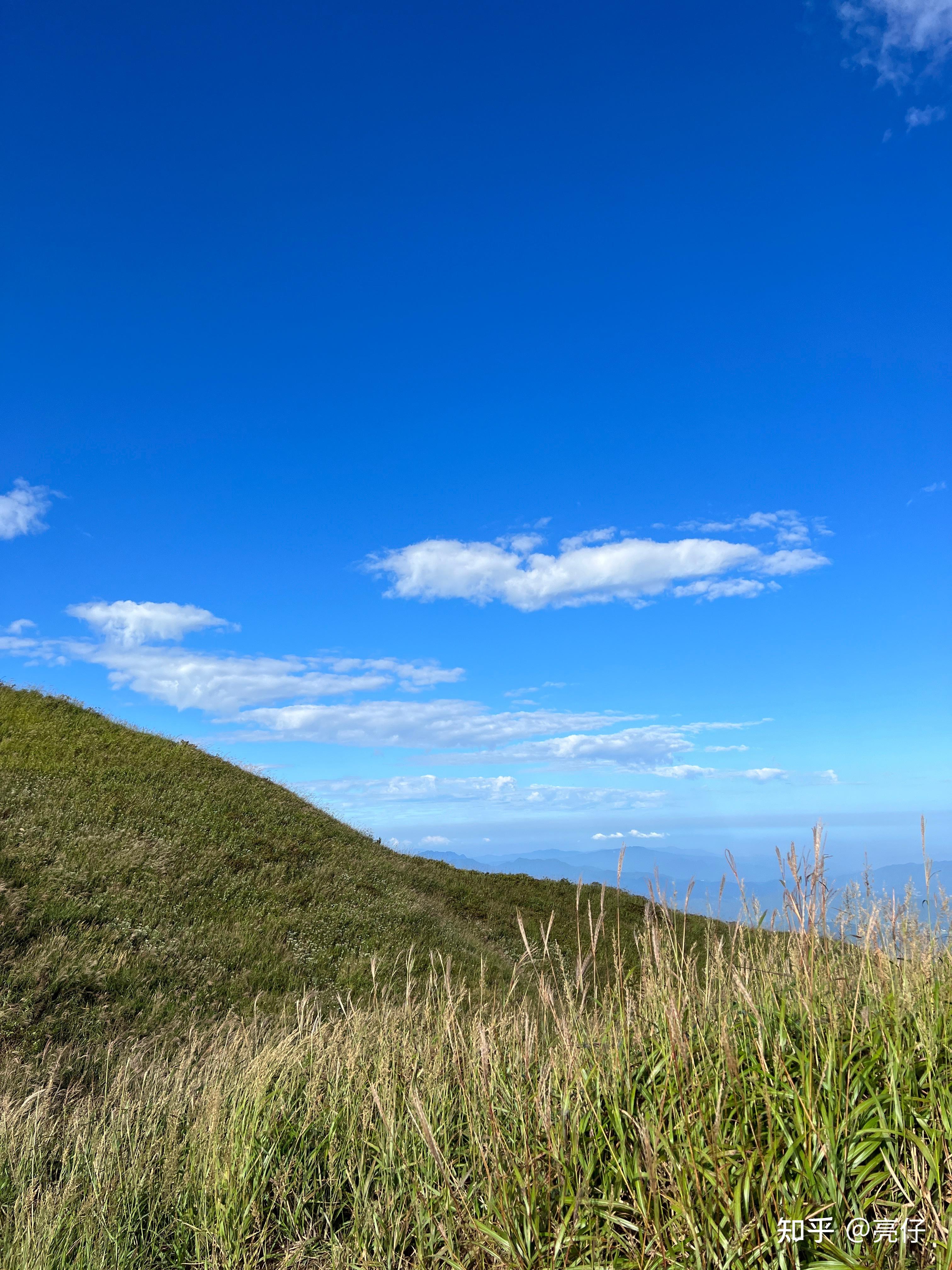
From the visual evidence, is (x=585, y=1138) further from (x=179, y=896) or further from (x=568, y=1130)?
(x=179, y=896)

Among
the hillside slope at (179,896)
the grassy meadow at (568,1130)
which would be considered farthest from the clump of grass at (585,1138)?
the hillside slope at (179,896)

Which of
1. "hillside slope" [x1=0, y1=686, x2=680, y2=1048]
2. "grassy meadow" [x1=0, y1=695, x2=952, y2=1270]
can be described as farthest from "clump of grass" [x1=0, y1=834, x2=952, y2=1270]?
"hillside slope" [x1=0, y1=686, x2=680, y2=1048]

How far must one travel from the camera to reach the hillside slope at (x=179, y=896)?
11375mm

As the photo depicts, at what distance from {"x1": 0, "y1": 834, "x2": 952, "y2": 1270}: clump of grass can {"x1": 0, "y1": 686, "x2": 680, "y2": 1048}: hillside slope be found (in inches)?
87.4

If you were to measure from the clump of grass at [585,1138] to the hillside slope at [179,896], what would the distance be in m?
2.22

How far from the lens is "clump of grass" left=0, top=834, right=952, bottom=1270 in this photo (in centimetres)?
377

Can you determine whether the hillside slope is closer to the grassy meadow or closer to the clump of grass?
the grassy meadow

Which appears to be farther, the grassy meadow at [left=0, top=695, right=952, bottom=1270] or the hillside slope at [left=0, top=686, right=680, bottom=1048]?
the hillside slope at [left=0, top=686, right=680, bottom=1048]

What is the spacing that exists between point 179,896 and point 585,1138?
1275 cm

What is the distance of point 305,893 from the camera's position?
18031 millimetres

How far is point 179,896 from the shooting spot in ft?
49.9

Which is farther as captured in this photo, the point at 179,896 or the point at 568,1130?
the point at 179,896

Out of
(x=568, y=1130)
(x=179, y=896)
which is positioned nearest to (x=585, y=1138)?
(x=568, y=1130)

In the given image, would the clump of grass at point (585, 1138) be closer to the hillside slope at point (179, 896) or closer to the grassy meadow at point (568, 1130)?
the grassy meadow at point (568, 1130)
